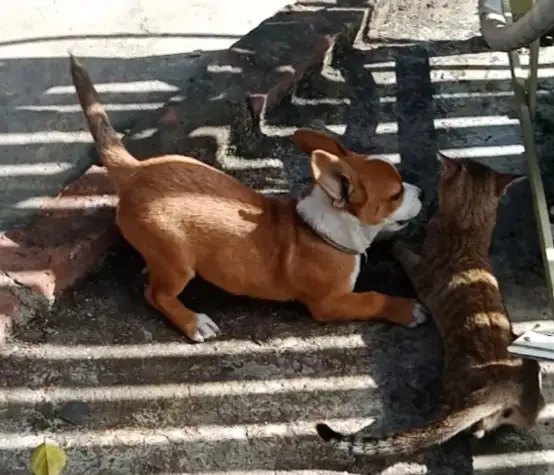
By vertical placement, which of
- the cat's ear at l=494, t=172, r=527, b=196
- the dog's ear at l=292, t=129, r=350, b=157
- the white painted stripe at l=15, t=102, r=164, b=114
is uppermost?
the dog's ear at l=292, t=129, r=350, b=157

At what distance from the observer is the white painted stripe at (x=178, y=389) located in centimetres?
292

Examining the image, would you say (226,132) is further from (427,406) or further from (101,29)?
(427,406)

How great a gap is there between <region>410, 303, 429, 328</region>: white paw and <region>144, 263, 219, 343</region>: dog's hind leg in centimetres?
66

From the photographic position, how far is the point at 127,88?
4125 millimetres

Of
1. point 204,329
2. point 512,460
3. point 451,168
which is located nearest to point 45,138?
point 204,329

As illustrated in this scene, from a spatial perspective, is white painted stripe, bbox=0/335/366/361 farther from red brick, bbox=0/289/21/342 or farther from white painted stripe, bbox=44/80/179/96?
white painted stripe, bbox=44/80/179/96

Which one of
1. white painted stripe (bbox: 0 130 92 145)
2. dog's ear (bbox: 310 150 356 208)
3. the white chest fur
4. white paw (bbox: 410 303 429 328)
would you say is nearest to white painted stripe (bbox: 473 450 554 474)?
white paw (bbox: 410 303 429 328)

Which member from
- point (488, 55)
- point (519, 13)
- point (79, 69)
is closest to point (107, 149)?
point (79, 69)

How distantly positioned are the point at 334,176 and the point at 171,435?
93 centimetres

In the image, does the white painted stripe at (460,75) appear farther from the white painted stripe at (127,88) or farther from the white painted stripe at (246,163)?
the white painted stripe at (127,88)

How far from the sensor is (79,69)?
10.3ft

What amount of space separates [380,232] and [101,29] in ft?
6.34

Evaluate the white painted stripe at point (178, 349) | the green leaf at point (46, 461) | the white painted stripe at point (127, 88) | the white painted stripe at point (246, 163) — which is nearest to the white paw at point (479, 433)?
the white painted stripe at point (178, 349)

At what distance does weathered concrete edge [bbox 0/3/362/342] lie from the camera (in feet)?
10.3
